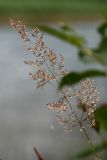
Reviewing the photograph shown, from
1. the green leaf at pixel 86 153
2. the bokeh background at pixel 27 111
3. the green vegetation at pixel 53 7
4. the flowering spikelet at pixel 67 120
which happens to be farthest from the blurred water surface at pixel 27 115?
the green vegetation at pixel 53 7

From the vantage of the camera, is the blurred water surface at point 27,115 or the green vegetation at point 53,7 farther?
the green vegetation at point 53,7

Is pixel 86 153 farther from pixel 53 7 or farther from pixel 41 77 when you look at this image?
pixel 53 7

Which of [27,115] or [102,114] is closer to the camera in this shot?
[102,114]

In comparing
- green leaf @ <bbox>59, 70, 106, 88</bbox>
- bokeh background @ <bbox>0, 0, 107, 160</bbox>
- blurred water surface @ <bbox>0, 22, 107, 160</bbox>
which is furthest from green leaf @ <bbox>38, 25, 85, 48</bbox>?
blurred water surface @ <bbox>0, 22, 107, 160</bbox>

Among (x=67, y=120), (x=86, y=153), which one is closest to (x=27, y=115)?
(x=67, y=120)

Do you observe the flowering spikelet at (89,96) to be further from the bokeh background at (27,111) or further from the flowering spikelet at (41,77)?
the bokeh background at (27,111)

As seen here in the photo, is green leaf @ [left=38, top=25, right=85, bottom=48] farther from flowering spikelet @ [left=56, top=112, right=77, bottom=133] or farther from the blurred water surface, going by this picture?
the blurred water surface

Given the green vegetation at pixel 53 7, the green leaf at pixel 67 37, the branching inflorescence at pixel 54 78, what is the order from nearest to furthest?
the green leaf at pixel 67 37
the branching inflorescence at pixel 54 78
the green vegetation at pixel 53 7
